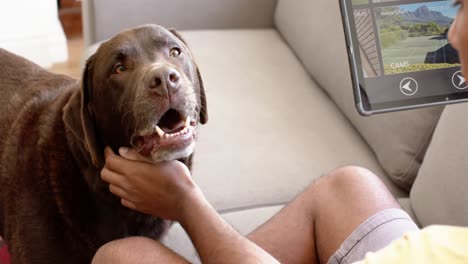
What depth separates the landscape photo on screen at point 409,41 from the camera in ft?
3.68

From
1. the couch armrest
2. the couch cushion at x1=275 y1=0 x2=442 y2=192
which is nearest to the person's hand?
the couch cushion at x1=275 y1=0 x2=442 y2=192

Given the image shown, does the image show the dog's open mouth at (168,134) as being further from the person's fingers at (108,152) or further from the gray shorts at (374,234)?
the gray shorts at (374,234)

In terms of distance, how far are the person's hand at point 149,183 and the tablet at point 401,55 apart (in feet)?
1.26

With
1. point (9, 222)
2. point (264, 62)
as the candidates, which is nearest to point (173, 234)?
point (9, 222)

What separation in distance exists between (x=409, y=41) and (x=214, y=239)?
0.53 metres

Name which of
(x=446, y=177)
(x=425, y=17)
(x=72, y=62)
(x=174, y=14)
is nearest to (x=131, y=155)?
(x=425, y=17)

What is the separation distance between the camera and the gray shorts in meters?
1.14

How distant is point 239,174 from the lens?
174cm

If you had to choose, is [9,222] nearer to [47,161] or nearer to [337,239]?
[47,161]

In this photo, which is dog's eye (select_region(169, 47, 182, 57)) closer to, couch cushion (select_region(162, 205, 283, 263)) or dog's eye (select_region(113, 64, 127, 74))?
dog's eye (select_region(113, 64, 127, 74))

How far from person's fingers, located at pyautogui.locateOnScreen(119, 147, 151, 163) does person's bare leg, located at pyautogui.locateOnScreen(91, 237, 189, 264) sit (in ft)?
0.63

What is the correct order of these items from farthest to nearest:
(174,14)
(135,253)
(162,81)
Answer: (174,14), (162,81), (135,253)

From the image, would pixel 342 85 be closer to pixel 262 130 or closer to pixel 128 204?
pixel 262 130

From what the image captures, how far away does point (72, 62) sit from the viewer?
3266 mm
